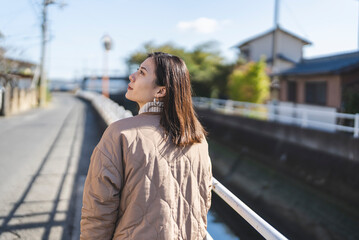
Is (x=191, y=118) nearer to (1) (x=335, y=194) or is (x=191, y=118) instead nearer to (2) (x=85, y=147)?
(2) (x=85, y=147)

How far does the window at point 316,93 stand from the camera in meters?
15.9

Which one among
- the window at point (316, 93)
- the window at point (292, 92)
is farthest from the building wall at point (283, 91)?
the window at point (316, 93)

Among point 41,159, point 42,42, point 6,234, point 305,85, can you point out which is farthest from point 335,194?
point 42,42

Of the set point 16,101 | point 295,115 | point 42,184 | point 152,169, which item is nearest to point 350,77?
point 295,115

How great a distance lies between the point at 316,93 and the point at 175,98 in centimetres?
1650

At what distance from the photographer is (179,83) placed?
1.60 meters

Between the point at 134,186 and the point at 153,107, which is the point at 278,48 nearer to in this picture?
the point at 153,107

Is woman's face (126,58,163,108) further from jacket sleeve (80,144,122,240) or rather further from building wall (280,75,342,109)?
building wall (280,75,342,109)

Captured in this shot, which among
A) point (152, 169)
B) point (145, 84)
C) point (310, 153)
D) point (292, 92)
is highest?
point (292, 92)

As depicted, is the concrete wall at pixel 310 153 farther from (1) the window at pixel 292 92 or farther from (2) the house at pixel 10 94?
(2) the house at pixel 10 94

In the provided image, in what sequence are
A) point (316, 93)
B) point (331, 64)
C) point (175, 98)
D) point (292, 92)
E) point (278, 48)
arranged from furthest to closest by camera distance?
point (278, 48) → point (292, 92) → point (316, 93) → point (331, 64) → point (175, 98)

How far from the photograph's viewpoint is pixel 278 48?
2869 cm

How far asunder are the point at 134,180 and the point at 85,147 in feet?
22.2

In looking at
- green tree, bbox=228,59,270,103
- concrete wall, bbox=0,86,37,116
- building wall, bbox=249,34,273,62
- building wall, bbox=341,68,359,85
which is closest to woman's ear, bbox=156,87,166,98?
building wall, bbox=341,68,359,85
